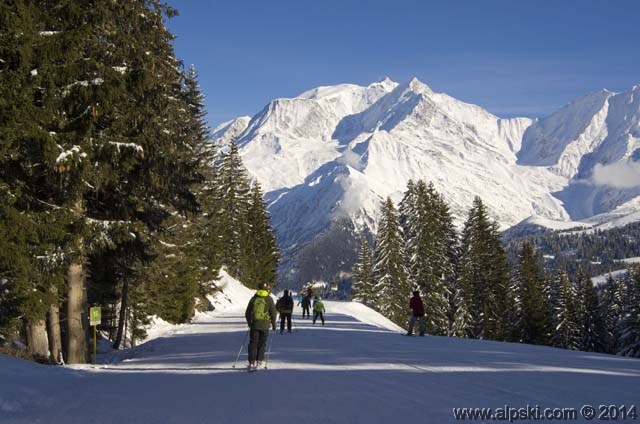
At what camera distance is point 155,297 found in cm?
2809

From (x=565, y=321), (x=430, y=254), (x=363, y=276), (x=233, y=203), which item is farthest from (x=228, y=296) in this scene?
(x=565, y=321)

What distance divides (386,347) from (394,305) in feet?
106

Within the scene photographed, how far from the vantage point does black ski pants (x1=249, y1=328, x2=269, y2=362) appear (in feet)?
42.1

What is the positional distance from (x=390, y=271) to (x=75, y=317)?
38.7 meters

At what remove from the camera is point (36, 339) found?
597 inches

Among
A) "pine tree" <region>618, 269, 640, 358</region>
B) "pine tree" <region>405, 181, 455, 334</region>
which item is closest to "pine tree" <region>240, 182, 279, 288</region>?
"pine tree" <region>405, 181, 455, 334</region>

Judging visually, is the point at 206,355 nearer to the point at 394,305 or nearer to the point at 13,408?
the point at 13,408

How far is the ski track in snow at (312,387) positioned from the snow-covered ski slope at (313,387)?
2 centimetres

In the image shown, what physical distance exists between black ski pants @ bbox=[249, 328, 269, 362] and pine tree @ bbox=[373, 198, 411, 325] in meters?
36.8

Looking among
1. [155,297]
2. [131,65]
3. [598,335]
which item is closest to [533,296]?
[598,335]

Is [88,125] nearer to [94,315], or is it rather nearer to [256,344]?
[94,315]

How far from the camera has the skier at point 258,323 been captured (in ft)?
42.3

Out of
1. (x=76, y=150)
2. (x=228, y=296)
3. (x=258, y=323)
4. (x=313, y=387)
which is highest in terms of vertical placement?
(x=76, y=150)

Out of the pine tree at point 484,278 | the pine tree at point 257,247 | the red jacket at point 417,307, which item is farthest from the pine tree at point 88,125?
the pine tree at point 257,247
